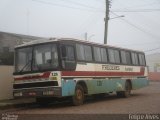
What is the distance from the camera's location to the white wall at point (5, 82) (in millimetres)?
23023

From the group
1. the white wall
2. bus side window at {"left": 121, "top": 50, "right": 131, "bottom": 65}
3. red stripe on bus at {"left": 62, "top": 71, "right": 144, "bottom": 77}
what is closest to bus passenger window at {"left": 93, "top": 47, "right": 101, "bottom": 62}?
red stripe on bus at {"left": 62, "top": 71, "right": 144, "bottom": 77}

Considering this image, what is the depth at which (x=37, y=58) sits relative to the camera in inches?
758

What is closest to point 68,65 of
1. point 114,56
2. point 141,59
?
point 114,56

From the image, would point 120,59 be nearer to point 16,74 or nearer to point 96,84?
point 96,84

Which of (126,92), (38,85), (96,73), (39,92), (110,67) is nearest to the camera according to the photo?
(39,92)

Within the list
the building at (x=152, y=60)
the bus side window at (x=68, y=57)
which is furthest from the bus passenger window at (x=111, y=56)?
the building at (x=152, y=60)

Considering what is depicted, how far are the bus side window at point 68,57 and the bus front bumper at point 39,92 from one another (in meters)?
1.18

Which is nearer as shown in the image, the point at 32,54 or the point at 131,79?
the point at 32,54

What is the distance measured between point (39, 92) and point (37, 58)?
1583mm

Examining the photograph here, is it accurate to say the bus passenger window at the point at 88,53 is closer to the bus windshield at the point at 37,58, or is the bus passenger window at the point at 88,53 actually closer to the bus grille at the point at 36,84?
the bus windshield at the point at 37,58

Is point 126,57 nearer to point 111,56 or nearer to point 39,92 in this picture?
point 111,56

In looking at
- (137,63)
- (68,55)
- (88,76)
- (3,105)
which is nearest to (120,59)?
(137,63)

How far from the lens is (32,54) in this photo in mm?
19516

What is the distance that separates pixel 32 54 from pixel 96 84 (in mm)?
4347
